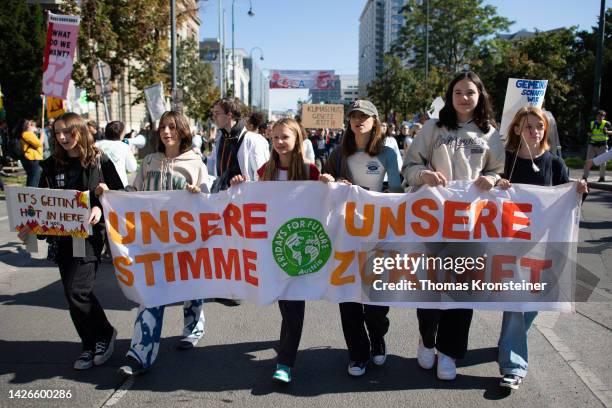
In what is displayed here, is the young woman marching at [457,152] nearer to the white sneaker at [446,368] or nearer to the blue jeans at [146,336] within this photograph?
the white sneaker at [446,368]

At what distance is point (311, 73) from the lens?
79438mm

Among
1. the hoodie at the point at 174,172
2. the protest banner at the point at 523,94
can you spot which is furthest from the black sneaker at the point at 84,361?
the protest banner at the point at 523,94

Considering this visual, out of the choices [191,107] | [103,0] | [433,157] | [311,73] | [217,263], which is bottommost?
[217,263]

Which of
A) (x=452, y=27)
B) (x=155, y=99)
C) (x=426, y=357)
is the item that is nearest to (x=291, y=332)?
(x=426, y=357)

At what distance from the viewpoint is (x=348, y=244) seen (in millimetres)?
3748

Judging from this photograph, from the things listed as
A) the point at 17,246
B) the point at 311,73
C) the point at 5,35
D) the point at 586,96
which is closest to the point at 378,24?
the point at 311,73

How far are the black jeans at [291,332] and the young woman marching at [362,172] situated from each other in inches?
12.7

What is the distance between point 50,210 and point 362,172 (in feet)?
7.22

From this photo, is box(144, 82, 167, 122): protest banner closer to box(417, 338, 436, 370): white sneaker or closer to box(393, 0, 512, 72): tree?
box(417, 338, 436, 370): white sneaker

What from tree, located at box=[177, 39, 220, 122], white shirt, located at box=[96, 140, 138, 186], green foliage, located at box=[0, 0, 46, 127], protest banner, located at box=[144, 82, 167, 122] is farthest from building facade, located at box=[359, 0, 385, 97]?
white shirt, located at box=[96, 140, 138, 186]

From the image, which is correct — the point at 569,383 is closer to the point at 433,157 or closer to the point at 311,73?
the point at 433,157

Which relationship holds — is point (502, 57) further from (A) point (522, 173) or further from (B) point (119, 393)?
(B) point (119, 393)

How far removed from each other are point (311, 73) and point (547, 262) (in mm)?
78208

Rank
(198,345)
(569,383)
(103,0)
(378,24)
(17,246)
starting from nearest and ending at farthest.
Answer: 1. (569,383)
2. (198,345)
3. (17,246)
4. (103,0)
5. (378,24)
